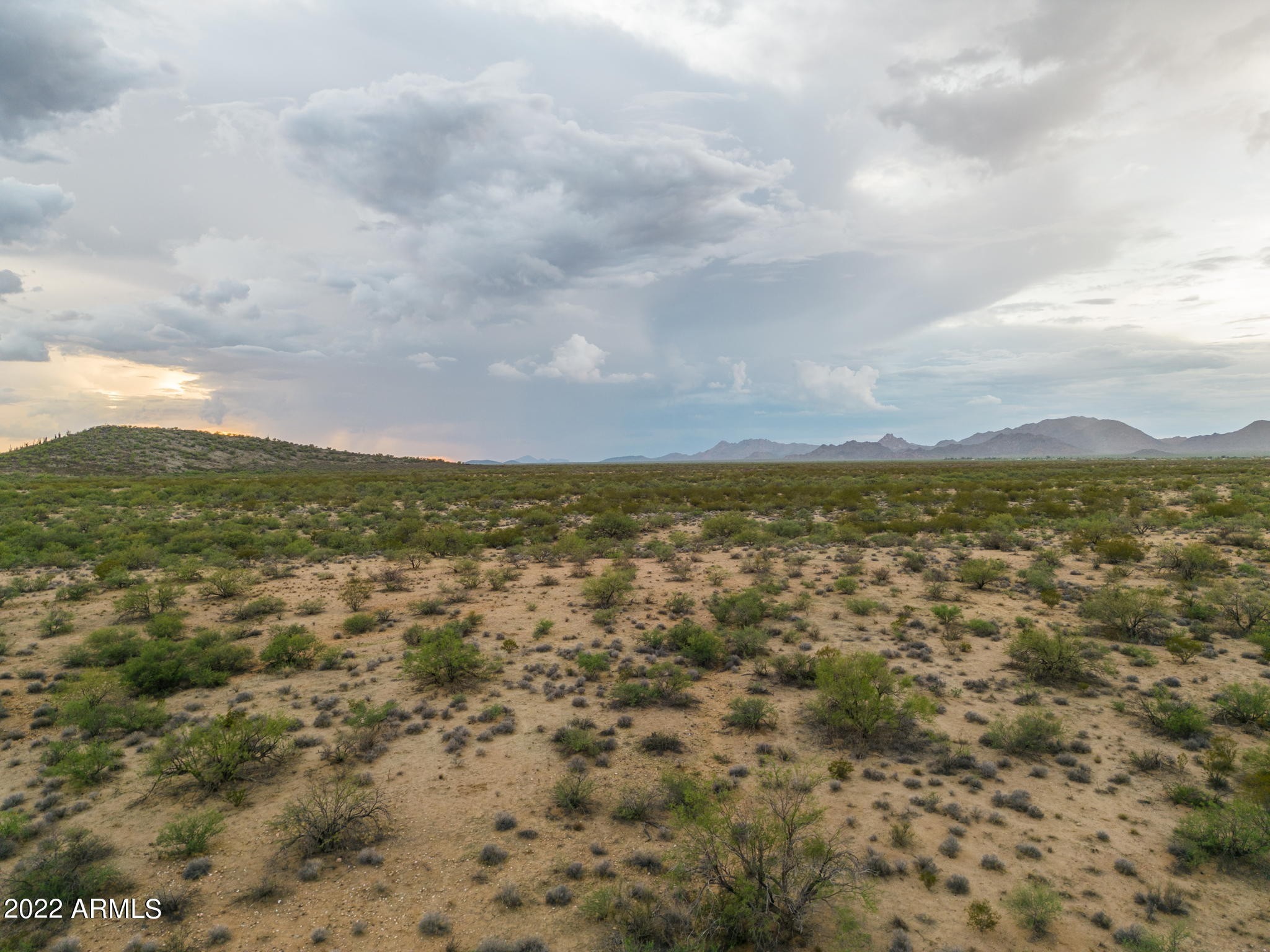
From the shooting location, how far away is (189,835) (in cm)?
707

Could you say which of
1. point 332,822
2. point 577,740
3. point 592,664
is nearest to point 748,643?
point 592,664

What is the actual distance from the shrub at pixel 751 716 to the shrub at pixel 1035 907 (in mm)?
4502

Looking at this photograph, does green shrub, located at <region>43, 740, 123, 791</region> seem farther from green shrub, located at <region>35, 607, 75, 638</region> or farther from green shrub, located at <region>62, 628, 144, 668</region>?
green shrub, located at <region>35, 607, 75, 638</region>

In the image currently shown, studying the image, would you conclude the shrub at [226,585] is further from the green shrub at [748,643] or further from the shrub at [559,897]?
the shrub at [559,897]

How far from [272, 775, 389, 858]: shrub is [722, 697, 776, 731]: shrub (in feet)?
20.7

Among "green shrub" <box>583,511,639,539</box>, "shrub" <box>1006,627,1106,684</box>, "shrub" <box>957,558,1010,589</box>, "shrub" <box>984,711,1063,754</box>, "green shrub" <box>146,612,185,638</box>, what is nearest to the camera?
"shrub" <box>984,711,1063,754</box>

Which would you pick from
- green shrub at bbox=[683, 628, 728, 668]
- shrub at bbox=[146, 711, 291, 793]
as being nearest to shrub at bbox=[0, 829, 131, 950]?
shrub at bbox=[146, 711, 291, 793]

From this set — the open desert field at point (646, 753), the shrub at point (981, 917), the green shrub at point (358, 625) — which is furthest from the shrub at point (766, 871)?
the green shrub at point (358, 625)

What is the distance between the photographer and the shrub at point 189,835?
7059mm

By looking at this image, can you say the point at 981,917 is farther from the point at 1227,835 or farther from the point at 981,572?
the point at 981,572

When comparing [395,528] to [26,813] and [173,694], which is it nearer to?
[173,694]

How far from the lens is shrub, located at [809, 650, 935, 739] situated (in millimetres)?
9844

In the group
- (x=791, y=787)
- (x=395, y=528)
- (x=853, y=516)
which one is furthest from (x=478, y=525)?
(x=791, y=787)

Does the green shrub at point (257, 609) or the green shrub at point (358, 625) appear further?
the green shrub at point (257, 609)
